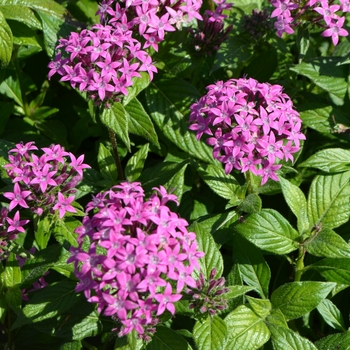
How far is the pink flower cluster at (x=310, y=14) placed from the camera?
115 inches

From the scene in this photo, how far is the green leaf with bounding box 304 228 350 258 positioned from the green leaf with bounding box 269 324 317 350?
39 cm

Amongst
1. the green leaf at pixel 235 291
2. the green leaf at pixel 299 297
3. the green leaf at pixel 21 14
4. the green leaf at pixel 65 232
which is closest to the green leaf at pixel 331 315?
the green leaf at pixel 299 297

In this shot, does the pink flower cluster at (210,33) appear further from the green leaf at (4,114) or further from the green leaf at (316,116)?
the green leaf at (4,114)

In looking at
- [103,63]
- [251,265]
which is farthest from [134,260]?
[103,63]

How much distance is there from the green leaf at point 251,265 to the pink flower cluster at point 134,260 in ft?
2.04

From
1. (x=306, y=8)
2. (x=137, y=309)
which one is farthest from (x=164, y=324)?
(x=306, y=8)

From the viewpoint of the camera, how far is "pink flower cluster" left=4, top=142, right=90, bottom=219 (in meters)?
2.39

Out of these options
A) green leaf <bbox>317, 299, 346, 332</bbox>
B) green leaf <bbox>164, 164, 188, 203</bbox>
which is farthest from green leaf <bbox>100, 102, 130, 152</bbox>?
green leaf <bbox>317, 299, 346, 332</bbox>

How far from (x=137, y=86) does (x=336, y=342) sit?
158 centimetres

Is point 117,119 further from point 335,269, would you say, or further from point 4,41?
point 335,269

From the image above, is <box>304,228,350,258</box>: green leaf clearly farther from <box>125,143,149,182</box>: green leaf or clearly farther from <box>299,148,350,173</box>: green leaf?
<box>125,143,149,182</box>: green leaf

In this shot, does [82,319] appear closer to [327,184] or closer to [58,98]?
[327,184]

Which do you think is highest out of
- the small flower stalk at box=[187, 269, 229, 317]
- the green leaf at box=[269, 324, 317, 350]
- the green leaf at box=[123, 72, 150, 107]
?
the green leaf at box=[123, 72, 150, 107]

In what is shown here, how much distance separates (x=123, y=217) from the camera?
2006 millimetres
